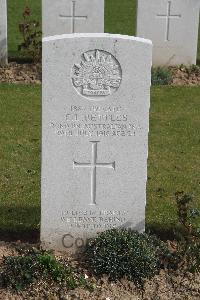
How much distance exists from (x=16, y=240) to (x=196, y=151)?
10.0 ft

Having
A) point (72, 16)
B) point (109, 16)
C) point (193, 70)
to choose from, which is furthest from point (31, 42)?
point (109, 16)

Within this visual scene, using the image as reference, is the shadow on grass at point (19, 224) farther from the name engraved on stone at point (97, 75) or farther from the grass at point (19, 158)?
the name engraved on stone at point (97, 75)

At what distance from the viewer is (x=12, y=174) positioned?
23.6ft

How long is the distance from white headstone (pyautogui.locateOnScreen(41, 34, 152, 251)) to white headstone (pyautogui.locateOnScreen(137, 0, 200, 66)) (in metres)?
6.37

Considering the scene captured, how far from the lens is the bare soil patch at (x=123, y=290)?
16.0 feet

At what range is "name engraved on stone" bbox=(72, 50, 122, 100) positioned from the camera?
16.2 feet

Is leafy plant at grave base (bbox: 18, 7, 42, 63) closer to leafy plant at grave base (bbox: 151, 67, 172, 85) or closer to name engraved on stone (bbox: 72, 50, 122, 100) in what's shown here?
leafy plant at grave base (bbox: 151, 67, 172, 85)

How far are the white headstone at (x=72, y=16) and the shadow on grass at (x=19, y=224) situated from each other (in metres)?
5.36

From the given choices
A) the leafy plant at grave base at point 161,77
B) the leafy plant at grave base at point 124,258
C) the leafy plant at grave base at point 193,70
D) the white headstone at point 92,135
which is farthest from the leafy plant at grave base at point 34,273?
the leafy plant at grave base at point 193,70

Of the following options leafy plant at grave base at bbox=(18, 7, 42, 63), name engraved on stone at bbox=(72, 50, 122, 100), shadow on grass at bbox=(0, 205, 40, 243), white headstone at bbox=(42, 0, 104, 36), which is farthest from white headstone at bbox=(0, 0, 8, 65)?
name engraved on stone at bbox=(72, 50, 122, 100)

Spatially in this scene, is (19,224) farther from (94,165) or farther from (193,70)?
(193,70)

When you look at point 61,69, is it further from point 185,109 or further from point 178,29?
point 178,29

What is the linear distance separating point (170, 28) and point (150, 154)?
13.8ft

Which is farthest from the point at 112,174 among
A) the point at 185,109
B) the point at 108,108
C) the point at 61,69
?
the point at 185,109
